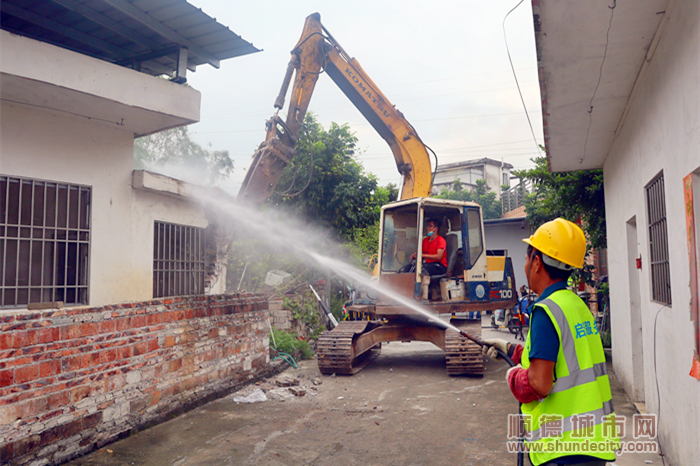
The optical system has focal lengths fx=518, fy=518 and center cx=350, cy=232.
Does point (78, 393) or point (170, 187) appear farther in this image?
point (170, 187)

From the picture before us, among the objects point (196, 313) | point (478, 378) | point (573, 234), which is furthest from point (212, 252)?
point (573, 234)

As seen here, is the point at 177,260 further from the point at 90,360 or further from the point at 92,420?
the point at 92,420

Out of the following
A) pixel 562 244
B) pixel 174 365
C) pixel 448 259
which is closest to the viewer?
pixel 562 244

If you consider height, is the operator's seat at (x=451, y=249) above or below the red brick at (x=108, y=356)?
above

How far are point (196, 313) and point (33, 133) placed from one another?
286 centimetres

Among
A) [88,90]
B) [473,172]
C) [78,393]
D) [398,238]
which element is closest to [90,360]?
[78,393]

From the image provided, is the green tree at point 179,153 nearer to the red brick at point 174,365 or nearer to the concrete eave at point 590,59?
the red brick at point 174,365

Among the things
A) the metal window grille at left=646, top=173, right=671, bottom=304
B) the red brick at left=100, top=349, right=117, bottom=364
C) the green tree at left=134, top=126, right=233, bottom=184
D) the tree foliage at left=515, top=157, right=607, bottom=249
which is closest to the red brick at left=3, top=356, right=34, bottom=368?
the red brick at left=100, top=349, right=117, bottom=364

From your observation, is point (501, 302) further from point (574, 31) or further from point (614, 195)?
point (574, 31)

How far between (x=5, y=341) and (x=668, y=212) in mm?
5498

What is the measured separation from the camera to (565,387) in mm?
2162

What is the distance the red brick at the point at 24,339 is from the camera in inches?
171

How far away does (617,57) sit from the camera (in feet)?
16.0

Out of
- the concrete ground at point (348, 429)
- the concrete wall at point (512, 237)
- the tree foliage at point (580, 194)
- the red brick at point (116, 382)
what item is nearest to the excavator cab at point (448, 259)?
the concrete ground at point (348, 429)
